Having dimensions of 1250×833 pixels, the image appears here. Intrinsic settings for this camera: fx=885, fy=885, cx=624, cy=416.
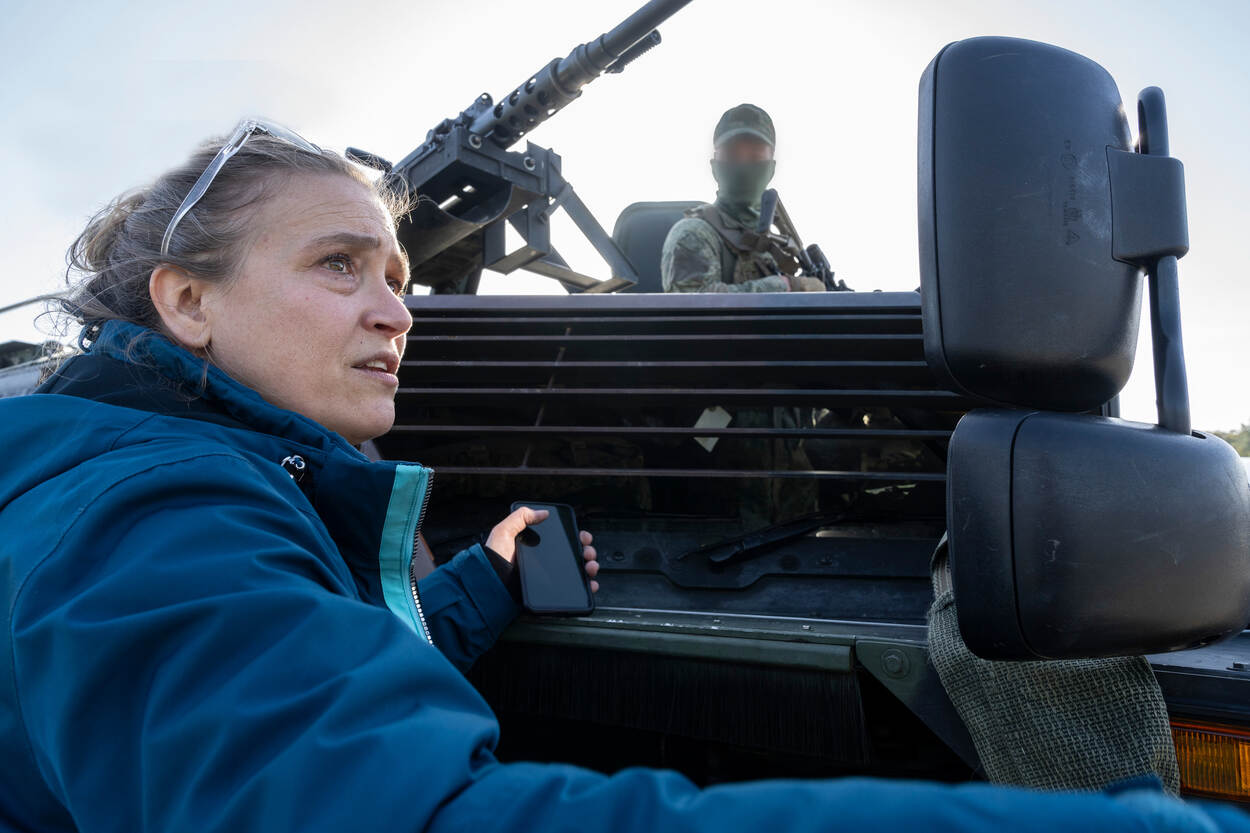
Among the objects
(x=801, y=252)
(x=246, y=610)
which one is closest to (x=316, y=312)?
(x=246, y=610)

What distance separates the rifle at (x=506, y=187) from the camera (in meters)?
5.04

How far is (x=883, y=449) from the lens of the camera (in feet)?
8.46

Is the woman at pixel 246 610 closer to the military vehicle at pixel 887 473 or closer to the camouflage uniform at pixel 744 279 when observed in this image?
the military vehicle at pixel 887 473

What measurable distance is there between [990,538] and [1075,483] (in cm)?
10

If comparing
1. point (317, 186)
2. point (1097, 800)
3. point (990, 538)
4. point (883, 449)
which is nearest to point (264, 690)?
point (1097, 800)

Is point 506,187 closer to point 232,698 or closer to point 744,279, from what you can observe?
point 744,279

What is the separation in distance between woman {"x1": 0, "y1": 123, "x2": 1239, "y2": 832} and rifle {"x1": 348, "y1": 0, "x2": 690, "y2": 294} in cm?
375

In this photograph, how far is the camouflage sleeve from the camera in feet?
13.3

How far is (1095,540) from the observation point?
90cm

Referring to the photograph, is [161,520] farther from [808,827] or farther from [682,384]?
[682,384]

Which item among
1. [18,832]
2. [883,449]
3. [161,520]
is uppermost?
[161,520]

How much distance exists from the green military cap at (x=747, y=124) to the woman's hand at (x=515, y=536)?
10.8 feet

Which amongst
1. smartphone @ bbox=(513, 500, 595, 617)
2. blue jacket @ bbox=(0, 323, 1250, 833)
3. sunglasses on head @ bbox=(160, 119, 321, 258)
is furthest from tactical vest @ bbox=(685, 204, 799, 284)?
blue jacket @ bbox=(0, 323, 1250, 833)

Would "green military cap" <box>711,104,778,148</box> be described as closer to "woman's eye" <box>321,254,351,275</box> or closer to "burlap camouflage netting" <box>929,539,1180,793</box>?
"woman's eye" <box>321,254,351,275</box>
